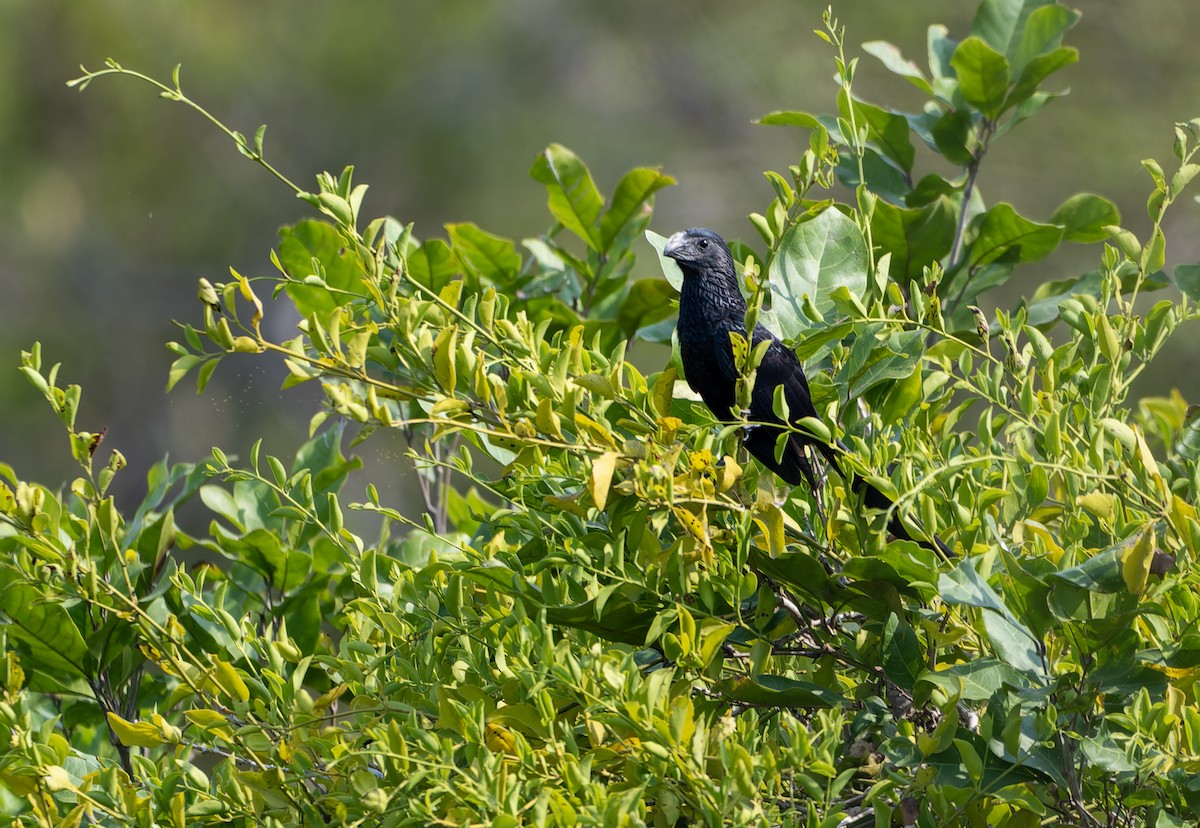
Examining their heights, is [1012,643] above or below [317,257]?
below

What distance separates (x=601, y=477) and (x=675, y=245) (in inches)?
32.1

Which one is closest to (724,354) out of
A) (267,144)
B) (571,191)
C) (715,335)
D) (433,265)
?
(715,335)

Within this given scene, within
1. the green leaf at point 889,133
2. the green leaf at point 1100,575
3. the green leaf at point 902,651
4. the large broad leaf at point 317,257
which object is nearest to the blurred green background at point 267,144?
the large broad leaf at point 317,257

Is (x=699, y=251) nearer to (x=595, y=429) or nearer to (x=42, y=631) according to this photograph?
(x=595, y=429)

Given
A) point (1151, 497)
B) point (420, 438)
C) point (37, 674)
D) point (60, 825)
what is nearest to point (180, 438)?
point (420, 438)

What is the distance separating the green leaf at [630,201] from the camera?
4.99 feet

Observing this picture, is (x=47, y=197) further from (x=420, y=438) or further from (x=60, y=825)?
(x=60, y=825)

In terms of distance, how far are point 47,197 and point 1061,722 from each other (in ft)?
20.7

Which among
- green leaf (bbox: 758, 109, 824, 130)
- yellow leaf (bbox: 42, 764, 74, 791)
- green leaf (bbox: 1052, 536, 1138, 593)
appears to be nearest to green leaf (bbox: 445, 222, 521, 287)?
green leaf (bbox: 758, 109, 824, 130)

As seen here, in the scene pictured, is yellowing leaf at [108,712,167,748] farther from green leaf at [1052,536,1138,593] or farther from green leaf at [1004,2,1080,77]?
green leaf at [1004,2,1080,77]

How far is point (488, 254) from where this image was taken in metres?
1.57

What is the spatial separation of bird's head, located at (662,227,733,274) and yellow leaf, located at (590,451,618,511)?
741mm

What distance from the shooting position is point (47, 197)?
239 inches

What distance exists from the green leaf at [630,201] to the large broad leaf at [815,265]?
465 millimetres
